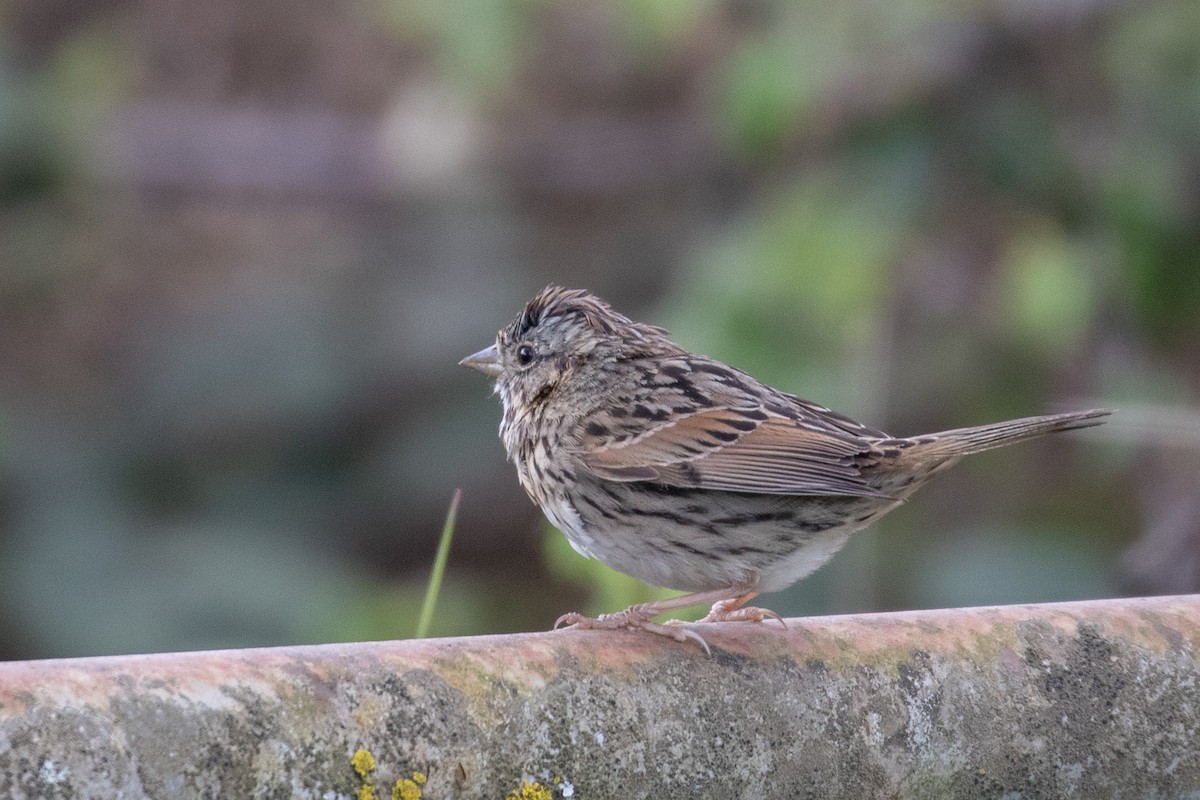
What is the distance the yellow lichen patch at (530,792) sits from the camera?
6.10ft

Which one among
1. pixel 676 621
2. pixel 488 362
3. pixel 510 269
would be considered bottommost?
pixel 510 269

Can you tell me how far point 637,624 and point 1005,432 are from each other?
0.80m

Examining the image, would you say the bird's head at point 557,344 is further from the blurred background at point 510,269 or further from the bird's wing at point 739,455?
the blurred background at point 510,269

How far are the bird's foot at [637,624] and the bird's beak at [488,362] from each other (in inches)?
32.5

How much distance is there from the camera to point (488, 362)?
352cm

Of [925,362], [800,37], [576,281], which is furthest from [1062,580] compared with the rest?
[576,281]

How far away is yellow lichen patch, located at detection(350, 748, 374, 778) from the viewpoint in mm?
1750

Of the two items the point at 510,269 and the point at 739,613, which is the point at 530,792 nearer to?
the point at 739,613

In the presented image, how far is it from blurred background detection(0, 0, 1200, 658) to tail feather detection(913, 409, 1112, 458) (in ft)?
0.65

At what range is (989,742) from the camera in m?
2.20

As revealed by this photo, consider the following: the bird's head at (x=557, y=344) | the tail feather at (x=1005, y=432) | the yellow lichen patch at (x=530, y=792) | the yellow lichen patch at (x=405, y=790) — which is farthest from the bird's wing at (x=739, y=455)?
the yellow lichen patch at (x=405, y=790)

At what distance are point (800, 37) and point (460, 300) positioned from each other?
97.9 inches

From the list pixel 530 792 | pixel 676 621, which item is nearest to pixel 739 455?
pixel 676 621

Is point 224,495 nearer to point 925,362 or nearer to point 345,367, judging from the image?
point 345,367
